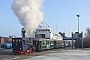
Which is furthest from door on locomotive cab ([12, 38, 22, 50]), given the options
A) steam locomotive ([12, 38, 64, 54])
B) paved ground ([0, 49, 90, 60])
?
paved ground ([0, 49, 90, 60])

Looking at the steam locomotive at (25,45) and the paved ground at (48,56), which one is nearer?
the paved ground at (48,56)

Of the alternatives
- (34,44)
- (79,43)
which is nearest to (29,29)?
(34,44)

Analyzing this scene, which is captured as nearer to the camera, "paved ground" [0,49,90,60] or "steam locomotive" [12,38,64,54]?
"paved ground" [0,49,90,60]

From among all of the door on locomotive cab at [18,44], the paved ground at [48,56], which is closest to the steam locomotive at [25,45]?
the door on locomotive cab at [18,44]

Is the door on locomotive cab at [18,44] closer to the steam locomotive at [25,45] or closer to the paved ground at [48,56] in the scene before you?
the steam locomotive at [25,45]

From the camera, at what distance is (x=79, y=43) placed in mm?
58094

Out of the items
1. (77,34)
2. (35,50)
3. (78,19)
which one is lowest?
(35,50)

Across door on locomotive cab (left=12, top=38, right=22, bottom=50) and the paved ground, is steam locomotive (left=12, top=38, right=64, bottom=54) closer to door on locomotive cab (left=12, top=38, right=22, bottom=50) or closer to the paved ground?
door on locomotive cab (left=12, top=38, right=22, bottom=50)

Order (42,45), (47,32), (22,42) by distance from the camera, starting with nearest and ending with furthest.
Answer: (22,42) → (42,45) → (47,32)

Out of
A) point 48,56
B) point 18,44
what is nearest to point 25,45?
point 18,44

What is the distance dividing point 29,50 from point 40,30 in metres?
26.5

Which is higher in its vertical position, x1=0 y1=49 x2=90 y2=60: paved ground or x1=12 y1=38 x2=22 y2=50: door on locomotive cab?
x1=12 y1=38 x2=22 y2=50: door on locomotive cab

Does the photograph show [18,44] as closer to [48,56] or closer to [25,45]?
[25,45]

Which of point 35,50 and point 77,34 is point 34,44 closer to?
point 35,50
